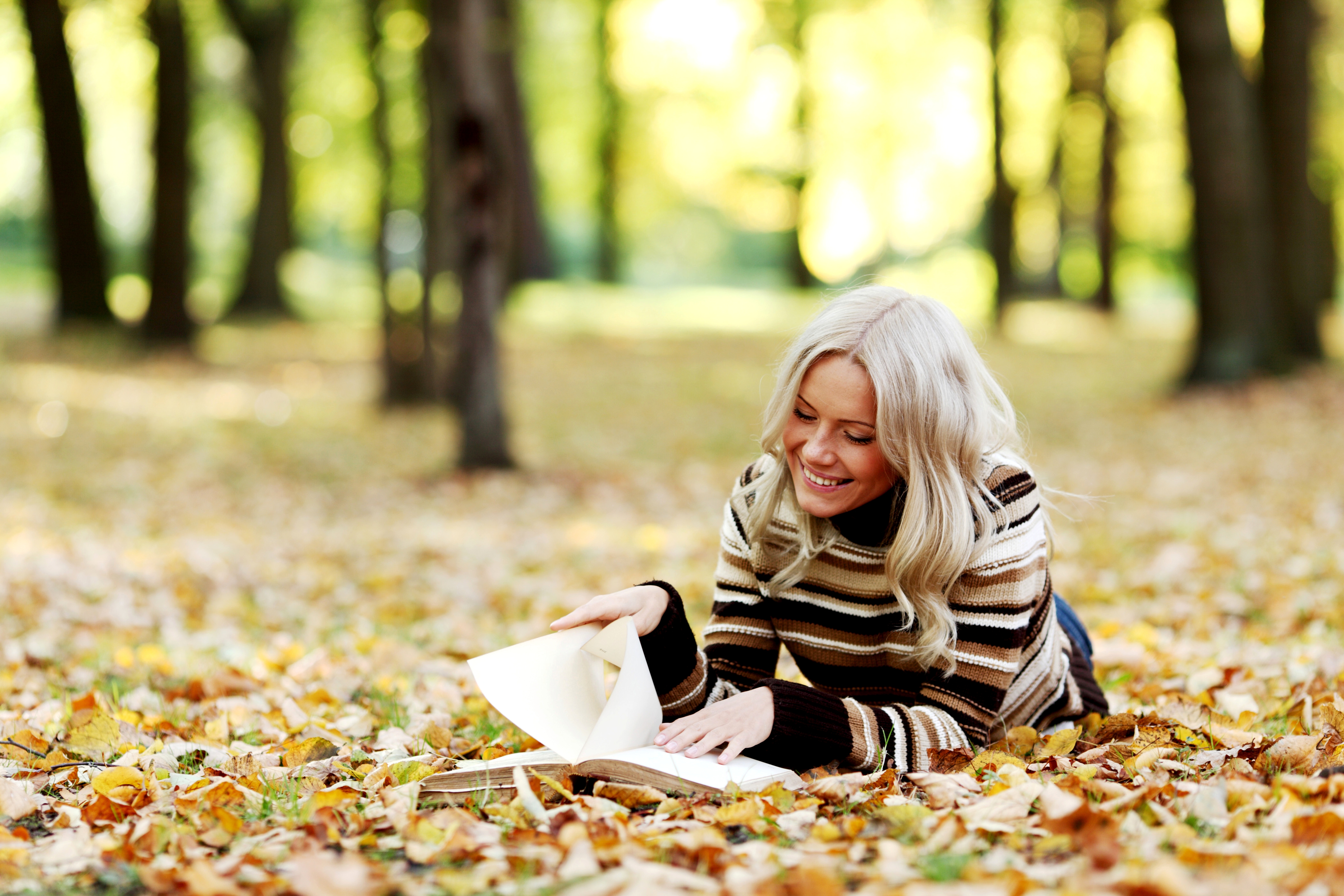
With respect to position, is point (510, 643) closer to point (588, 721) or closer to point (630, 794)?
point (588, 721)

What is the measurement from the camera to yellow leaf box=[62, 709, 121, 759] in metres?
3.03

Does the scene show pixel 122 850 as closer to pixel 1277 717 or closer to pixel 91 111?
pixel 1277 717

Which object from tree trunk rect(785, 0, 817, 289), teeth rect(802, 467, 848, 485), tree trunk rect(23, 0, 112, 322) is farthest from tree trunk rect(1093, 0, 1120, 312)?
teeth rect(802, 467, 848, 485)

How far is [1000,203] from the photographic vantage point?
70.7ft

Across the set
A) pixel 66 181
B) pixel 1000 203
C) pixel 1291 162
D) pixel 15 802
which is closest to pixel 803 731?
pixel 15 802

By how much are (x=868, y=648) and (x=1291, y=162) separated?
13.2m

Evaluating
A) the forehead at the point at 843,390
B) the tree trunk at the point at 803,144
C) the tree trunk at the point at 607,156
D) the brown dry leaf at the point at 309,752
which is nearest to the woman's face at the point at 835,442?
the forehead at the point at 843,390

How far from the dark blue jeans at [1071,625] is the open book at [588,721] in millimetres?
1161

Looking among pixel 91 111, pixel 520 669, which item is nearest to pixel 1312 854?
pixel 520 669

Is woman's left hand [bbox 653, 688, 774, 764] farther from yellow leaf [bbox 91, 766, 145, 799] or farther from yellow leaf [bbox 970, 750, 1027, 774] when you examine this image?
yellow leaf [bbox 91, 766, 145, 799]

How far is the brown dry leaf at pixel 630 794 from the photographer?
2.50 metres

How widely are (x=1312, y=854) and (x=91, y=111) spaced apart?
31219 millimetres

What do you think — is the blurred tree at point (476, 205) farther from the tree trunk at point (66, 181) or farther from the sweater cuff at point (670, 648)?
the tree trunk at point (66, 181)

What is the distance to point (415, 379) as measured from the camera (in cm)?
1268
